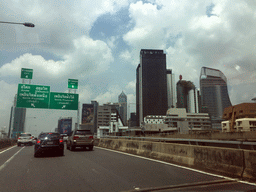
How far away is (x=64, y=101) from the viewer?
2689cm

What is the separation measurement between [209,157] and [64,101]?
22.6 metres

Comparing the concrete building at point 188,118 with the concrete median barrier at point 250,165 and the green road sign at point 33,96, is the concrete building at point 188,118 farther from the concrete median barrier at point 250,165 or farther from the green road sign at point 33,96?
the concrete median barrier at point 250,165

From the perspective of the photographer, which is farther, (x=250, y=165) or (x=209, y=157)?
(x=209, y=157)

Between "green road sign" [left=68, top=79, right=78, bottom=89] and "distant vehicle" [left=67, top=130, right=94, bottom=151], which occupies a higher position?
"green road sign" [left=68, top=79, right=78, bottom=89]

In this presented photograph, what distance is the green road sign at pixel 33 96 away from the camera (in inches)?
971

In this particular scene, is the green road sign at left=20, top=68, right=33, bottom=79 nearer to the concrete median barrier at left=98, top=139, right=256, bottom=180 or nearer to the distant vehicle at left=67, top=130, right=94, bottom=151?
the distant vehicle at left=67, top=130, right=94, bottom=151

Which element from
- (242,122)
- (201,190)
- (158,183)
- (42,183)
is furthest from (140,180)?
(242,122)

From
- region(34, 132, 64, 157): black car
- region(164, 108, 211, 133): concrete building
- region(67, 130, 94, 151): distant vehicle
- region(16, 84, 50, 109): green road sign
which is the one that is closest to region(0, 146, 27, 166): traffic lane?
region(34, 132, 64, 157): black car

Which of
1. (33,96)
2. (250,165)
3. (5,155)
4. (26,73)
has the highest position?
(26,73)

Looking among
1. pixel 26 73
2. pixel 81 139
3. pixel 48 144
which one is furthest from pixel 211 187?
pixel 26 73

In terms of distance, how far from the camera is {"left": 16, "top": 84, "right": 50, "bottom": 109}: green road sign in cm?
2466

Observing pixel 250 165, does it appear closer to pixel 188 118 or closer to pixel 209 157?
pixel 209 157

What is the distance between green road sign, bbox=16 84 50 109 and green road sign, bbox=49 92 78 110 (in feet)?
2.32

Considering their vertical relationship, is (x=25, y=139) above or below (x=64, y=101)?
below
